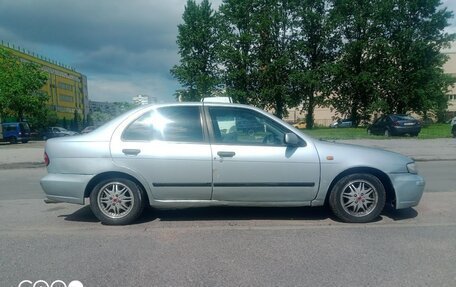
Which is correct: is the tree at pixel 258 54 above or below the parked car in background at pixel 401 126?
above

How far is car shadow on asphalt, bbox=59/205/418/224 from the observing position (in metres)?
5.41

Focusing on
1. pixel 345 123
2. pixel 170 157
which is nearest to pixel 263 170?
→ pixel 170 157

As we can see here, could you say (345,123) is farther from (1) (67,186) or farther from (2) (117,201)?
(1) (67,186)

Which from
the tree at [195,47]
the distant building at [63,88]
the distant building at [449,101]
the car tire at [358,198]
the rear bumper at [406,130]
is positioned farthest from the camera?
the distant building at [63,88]

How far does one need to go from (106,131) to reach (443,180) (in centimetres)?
743

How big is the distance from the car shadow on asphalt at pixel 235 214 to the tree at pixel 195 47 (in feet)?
128

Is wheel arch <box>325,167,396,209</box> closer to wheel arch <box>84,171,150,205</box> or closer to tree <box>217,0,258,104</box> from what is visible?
wheel arch <box>84,171,150,205</box>

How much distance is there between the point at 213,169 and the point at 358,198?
1.93m

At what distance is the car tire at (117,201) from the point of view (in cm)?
507

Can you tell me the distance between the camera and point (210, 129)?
5098mm

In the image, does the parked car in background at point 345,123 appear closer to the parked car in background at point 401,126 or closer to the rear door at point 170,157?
the parked car in background at point 401,126

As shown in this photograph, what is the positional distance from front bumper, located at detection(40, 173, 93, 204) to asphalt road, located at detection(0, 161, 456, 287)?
0.40 meters

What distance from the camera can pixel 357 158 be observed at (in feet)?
16.3

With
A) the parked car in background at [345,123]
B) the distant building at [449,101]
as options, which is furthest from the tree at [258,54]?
the distant building at [449,101]
